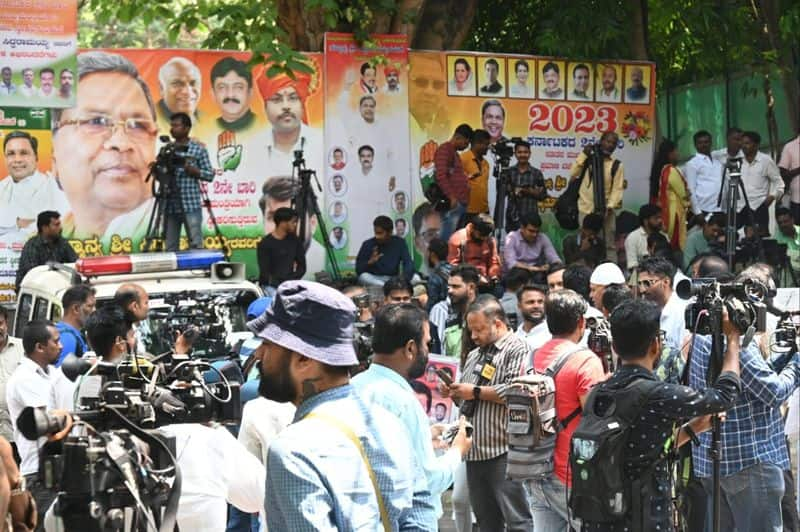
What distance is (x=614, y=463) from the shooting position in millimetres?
6398

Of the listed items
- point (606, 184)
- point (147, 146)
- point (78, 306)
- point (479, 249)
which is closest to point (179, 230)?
point (147, 146)

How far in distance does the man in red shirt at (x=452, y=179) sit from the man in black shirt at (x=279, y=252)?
7.76ft

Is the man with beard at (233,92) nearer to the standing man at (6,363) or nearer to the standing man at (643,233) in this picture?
the standing man at (643,233)

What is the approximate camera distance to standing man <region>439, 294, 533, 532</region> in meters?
8.86

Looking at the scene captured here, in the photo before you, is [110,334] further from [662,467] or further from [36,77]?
[36,77]

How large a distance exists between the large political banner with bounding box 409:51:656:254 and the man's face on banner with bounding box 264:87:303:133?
139 centimetres

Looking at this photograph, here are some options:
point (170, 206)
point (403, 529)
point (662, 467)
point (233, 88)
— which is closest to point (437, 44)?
point (233, 88)

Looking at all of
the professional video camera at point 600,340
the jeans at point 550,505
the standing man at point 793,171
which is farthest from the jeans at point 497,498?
the standing man at point 793,171

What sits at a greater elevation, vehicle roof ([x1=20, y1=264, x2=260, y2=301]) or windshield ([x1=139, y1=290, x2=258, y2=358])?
vehicle roof ([x1=20, y1=264, x2=260, y2=301])

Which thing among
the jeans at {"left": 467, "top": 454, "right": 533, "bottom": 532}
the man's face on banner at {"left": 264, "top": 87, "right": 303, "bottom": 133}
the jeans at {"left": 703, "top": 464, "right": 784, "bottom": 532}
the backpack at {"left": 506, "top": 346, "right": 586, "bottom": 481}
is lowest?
the jeans at {"left": 467, "top": 454, "right": 533, "bottom": 532}

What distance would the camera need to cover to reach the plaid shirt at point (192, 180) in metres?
16.2

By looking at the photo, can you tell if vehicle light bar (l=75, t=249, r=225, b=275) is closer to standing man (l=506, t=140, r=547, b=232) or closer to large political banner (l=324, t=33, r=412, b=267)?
large political banner (l=324, t=33, r=412, b=267)

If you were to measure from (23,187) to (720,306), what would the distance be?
398 inches

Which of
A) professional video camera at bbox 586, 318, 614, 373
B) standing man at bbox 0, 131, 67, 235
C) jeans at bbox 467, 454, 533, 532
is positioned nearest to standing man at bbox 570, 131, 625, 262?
standing man at bbox 0, 131, 67, 235
